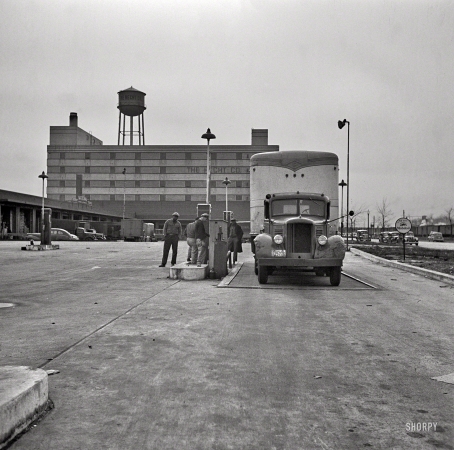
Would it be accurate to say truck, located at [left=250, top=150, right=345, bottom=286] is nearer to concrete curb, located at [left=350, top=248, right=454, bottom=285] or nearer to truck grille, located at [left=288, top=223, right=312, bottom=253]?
truck grille, located at [left=288, top=223, right=312, bottom=253]

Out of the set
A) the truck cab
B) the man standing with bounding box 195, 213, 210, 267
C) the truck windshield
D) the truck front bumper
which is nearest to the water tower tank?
the man standing with bounding box 195, 213, 210, 267

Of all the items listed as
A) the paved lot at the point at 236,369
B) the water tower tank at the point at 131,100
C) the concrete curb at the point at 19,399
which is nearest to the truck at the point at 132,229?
the water tower tank at the point at 131,100

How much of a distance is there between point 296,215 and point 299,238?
5.66ft

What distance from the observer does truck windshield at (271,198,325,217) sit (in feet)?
49.2

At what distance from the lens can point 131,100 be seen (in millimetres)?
92688

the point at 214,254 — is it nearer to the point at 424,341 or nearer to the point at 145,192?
the point at 424,341

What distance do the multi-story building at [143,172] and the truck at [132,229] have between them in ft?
133

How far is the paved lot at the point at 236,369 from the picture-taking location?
3.79 metres

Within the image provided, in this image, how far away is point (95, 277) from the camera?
15625 mm

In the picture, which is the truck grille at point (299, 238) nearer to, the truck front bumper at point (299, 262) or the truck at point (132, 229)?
the truck front bumper at point (299, 262)

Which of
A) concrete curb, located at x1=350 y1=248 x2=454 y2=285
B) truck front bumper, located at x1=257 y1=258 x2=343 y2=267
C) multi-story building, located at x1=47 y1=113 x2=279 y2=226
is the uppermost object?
multi-story building, located at x1=47 y1=113 x2=279 y2=226

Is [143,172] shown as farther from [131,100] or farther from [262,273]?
[262,273]

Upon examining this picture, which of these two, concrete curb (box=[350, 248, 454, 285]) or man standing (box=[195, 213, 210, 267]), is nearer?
concrete curb (box=[350, 248, 454, 285])

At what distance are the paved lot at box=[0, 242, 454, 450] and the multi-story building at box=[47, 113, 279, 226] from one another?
308ft
